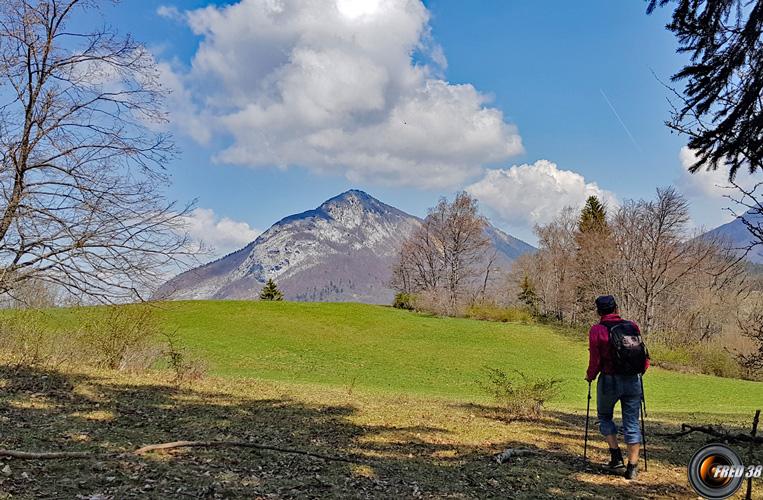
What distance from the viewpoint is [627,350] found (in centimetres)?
583

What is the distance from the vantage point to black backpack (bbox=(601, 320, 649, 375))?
230 inches

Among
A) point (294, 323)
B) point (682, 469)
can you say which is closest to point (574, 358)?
point (294, 323)

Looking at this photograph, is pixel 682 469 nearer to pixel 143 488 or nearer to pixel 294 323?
pixel 143 488

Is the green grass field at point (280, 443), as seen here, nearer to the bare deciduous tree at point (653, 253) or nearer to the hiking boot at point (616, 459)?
the hiking boot at point (616, 459)

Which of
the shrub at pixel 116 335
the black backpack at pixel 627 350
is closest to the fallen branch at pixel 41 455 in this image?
the black backpack at pixel 627 350

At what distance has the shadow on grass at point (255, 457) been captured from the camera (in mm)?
4750

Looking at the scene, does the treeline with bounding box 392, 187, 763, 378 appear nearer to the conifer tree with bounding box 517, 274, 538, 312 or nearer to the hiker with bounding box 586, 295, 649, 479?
the conifer tree with bounding box 517, 274, 538, 312

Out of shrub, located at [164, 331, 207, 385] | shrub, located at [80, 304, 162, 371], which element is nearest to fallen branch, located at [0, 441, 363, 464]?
shrub, located at [164, 331, 207, 385]

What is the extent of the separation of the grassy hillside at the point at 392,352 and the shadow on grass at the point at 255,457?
10.1m

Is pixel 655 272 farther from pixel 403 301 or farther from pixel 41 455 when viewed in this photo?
pixel 41 455

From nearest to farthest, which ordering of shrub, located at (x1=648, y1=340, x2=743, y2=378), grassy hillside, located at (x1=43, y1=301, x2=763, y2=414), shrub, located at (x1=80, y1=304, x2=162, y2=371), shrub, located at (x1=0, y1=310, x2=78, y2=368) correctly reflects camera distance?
shrub, located at (x1=0, y1=310, x2=78, y2=368)
shrub, located at (x1=80, y1=304, x2=162, y2=371)
grassy hillside, located at (x1=43, y1=301, x2=763, y2=414)
shrub, located at (x1=648, y1=340, x2=743, y2=378)

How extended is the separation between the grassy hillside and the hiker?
39.0 ft

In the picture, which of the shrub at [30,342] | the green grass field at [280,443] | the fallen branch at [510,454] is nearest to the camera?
the green grass field at [280,443]

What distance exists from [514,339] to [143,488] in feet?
140
